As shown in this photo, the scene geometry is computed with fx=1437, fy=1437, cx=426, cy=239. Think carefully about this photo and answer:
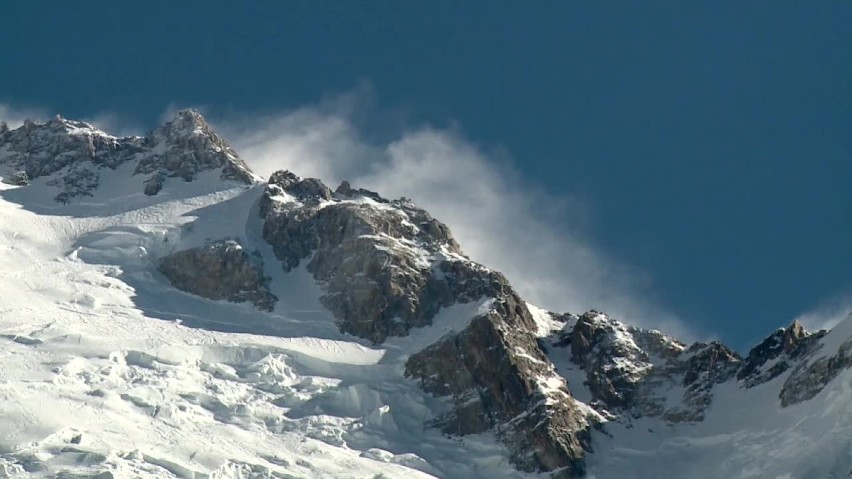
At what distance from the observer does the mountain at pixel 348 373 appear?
145000 millimetres

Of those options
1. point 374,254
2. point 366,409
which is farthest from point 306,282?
point 366,409

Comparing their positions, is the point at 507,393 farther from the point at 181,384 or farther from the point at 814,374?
the point at 181,384

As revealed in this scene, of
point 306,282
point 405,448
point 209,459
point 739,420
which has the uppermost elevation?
point 306,282

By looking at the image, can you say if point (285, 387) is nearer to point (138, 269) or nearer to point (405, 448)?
point (405, 448)

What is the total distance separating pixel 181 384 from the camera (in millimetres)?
155625

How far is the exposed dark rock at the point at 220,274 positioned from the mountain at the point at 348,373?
29 cm

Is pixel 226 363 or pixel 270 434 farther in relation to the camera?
pixel 226 363

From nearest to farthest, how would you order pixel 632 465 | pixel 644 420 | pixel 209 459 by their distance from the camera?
pixel 209 459 → pixel 632 465 → pixel 644 420

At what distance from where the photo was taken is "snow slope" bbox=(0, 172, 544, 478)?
458ft

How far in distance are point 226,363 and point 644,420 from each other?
50850 mm

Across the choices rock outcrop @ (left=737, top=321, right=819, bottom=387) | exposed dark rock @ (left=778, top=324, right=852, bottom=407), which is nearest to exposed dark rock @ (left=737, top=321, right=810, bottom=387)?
rock outcrop @ (left=737, top=321, right=819, bottom=387)

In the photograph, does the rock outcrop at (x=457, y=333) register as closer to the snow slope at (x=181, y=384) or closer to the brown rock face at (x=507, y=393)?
the brown rock face at (x=507, y=393)

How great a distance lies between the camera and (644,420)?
174125mm

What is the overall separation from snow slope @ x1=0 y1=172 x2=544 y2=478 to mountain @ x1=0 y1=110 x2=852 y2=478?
292mm
